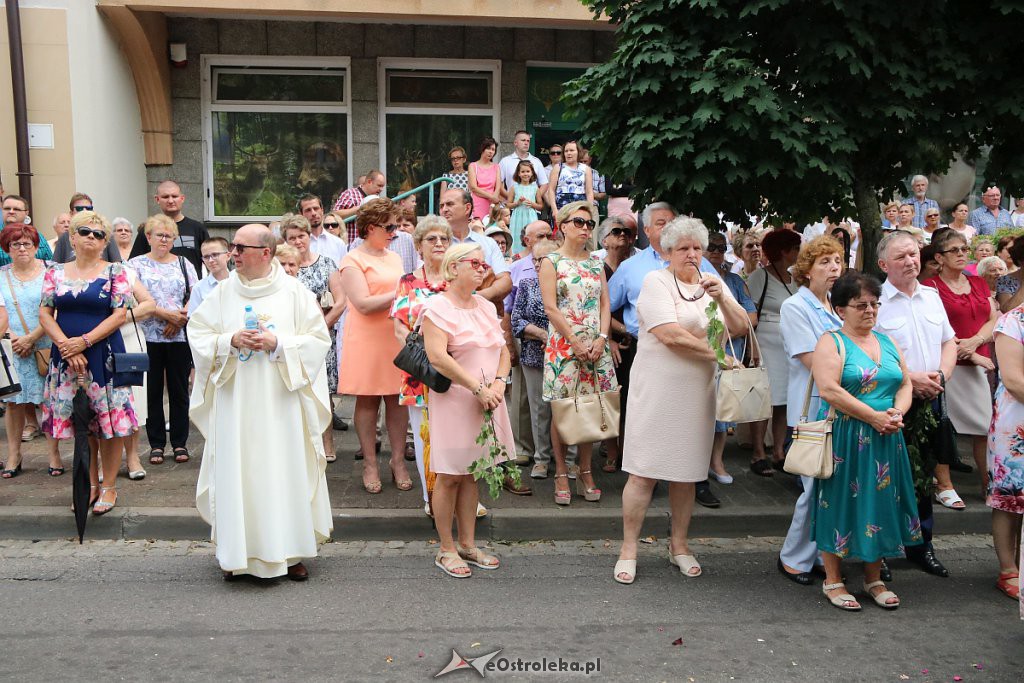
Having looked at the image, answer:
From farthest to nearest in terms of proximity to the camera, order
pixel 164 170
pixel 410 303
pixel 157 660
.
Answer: pixel 164 170, pixel 410 303, pixel 157 660

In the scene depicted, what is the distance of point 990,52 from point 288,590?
5346 mm

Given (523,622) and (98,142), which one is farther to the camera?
(98,142)

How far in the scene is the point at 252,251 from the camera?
17.3ft

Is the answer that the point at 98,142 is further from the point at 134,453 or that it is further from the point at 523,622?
the point at 523,622

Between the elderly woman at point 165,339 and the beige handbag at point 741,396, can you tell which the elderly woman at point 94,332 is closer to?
the elderly woman at point 165,339

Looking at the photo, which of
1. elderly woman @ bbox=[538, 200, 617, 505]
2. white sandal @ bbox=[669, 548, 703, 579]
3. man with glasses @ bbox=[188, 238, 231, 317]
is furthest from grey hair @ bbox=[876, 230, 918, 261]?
man with glasses @ bbox=[188, 238, 231, 317]

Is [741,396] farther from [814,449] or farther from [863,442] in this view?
[863,442]

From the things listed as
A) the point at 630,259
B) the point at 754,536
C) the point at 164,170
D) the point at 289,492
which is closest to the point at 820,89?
the point at 630,259

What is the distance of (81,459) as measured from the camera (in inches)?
233

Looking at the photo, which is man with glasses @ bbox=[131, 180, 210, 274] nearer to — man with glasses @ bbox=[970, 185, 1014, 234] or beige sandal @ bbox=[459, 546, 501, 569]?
beige sandal @ bbox=[459, 546, 501, 569]

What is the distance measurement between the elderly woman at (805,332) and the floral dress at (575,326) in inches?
52.4

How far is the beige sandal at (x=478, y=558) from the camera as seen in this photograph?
564cm

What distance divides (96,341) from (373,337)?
5.97ft

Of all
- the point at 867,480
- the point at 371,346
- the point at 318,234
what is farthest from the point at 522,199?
the point at 867,480
